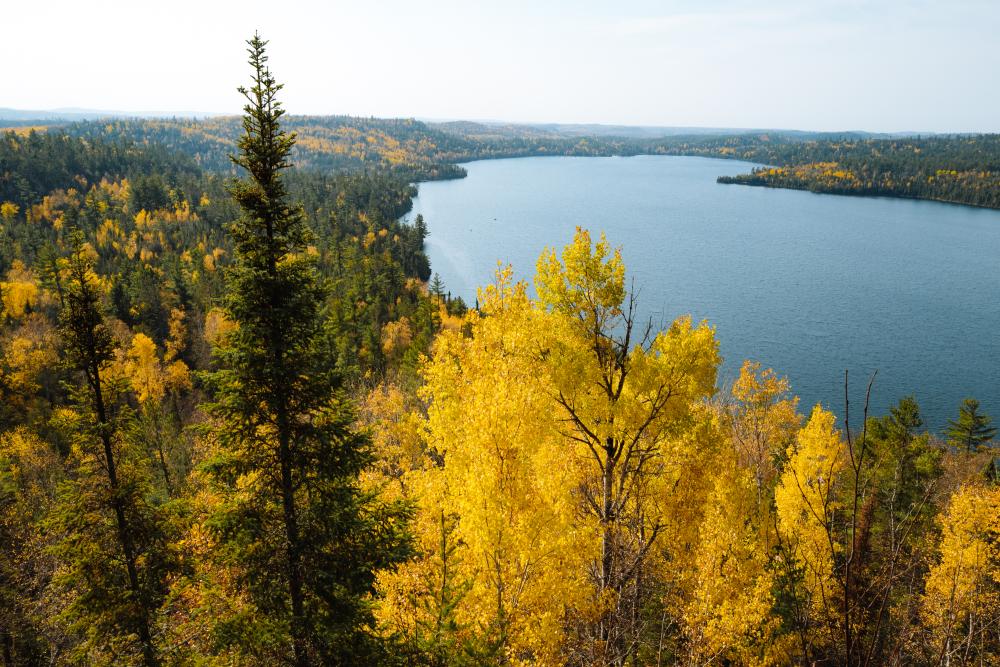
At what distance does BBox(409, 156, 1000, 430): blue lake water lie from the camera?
2259 inches

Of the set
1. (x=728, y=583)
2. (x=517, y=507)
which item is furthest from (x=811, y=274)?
(x=517, y=507)

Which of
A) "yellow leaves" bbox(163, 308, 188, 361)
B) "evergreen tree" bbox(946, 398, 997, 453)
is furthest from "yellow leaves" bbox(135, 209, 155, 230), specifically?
"evergreen tree" bbox(946, 398, 997, 453)

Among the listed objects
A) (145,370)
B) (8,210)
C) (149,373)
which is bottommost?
(149,373)

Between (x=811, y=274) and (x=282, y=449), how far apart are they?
9728cm

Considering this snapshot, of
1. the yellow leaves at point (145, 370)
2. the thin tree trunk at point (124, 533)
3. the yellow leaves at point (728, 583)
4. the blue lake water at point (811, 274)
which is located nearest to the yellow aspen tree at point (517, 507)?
the yellow leaves at point (728, 583)

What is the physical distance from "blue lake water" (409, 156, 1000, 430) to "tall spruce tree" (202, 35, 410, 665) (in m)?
19.0

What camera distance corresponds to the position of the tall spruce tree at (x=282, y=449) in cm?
923

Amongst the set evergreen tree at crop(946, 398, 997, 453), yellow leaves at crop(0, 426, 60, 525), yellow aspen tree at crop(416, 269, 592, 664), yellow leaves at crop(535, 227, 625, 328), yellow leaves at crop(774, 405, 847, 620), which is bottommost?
yellow leaves at crop(0, 426, 60, 525)

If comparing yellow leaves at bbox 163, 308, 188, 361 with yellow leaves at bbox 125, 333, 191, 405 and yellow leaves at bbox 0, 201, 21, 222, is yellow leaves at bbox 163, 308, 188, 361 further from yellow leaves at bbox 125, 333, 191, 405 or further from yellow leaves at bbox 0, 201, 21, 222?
yellow leaves at bbox 0, 201, 21, 222

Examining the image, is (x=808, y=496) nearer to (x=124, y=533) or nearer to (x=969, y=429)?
(x=124, y=533)

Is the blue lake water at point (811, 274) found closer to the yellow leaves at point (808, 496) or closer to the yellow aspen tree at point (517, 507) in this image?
the yellow leaves at point (808, 496)

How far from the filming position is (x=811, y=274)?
90562 mm

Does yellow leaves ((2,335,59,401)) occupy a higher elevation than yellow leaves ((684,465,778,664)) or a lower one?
lower

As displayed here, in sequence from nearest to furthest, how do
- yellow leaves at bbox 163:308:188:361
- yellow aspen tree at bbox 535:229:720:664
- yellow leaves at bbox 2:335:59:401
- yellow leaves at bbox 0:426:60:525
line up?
yellow aspen tree at bbox 535:229:720:664 < yellow leaves at bbox 0:426:60:525 < yellow leaves at bbox 2:335:59:401 < yellow leaves at bbox 163:308:188:361
